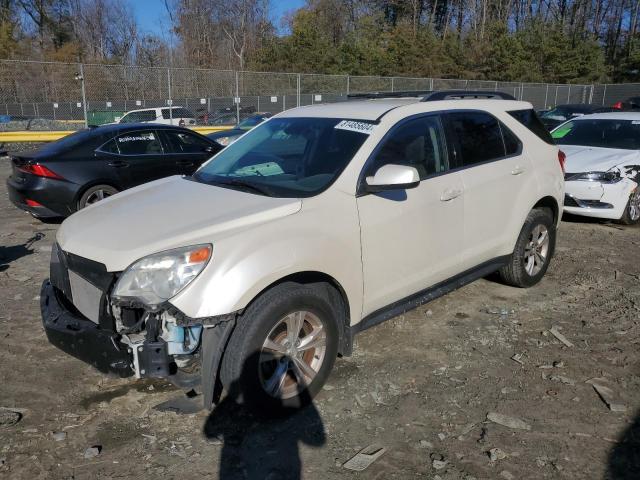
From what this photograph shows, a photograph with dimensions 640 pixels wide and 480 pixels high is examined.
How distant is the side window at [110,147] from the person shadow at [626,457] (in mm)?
7152

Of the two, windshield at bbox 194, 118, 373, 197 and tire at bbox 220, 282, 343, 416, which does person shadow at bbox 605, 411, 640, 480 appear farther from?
windshield at bbox 194, 118, 373, 197

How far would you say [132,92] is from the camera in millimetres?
18781

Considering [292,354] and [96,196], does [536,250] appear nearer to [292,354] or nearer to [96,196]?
[292,354]

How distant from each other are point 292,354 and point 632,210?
21.7ft

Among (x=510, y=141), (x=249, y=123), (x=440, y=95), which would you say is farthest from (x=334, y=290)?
(x=249, y=123)

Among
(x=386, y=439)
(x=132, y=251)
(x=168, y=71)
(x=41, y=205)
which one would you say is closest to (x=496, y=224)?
(x=386, y=439)

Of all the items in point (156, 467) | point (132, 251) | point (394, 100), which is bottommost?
point (156, 467)

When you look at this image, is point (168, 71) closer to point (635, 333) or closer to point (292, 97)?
point (292, 97)

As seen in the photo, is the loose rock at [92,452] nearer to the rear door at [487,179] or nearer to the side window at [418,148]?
the side window at [418,148]

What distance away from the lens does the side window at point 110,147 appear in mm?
7875

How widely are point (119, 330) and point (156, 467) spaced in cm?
74

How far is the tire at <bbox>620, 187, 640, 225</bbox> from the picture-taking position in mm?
7720

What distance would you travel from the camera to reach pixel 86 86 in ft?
58.6

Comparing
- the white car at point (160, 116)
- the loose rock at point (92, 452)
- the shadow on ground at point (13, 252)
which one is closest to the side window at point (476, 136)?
the loose rock at point (92, 452)
